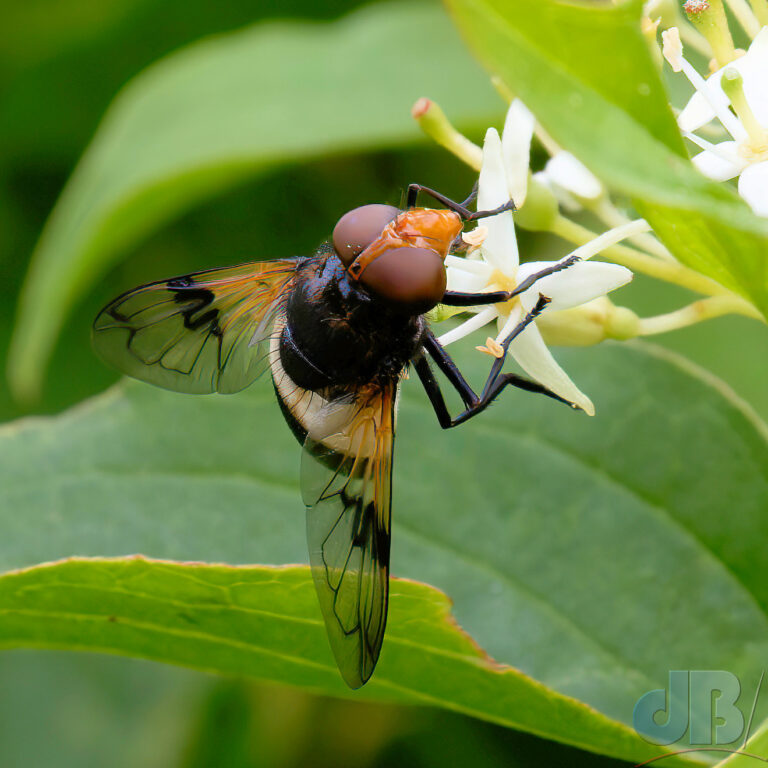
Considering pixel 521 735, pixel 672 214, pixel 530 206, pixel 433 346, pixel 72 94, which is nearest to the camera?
pixel 672 214

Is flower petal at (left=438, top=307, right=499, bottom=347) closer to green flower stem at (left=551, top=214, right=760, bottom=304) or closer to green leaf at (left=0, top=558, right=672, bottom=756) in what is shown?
green flower stem at (left=551, top=214, right=760, bottom=304)

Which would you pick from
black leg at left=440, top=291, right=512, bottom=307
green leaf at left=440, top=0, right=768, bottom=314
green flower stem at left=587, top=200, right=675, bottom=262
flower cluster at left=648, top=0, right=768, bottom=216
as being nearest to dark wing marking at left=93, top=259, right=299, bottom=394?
black leg at left=440, top=291, right=512, bottom=307

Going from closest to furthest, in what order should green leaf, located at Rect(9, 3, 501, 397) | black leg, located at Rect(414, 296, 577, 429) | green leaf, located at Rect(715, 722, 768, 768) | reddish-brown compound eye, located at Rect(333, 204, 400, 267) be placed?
1. green leaf, located at Rect(715, 722, 768, 768)
2. reddish-brown compound eye, located at Rect(333, 204, 400, 267)
3. black leg, located at Rect(414, 296, 577, 429)
4. green leaf, located at Rect(9, 3, 501, 397)

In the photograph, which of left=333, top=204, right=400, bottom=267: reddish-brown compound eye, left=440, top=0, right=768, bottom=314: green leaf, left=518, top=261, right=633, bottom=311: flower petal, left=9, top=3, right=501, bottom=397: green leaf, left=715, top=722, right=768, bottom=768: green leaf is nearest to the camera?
left=440, top=0, right=768, bottom=314: green leaf

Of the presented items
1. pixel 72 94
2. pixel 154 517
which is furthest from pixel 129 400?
pixel 72 94

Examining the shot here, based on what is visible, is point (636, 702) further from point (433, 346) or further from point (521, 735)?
point (433, 346)

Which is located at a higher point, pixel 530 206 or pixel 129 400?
pixel 530 206
